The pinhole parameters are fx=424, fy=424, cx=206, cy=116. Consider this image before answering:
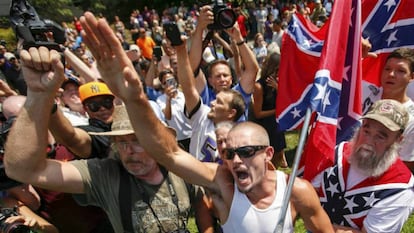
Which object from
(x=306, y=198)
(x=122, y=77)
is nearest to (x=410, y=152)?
(x=306, y=198)

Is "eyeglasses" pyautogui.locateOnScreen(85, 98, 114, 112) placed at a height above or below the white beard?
above

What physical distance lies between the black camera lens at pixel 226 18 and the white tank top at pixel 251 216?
2.03 meters

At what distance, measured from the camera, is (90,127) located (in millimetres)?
3199

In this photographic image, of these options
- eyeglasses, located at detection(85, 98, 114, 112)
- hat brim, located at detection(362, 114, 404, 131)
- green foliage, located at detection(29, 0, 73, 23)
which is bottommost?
green foliage, located at detection(29, 0, 73, 23)

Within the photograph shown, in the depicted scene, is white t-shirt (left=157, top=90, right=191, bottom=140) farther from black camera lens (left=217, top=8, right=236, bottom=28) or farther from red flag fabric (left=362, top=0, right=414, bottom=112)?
red flag fabric (left=362, top=0, right=414, bottom=112)

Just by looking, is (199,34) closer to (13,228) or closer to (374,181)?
(374,181)

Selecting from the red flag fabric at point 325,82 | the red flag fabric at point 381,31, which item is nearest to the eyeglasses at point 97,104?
the red flag fabric at point 325,82

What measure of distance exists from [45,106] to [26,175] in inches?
14.2

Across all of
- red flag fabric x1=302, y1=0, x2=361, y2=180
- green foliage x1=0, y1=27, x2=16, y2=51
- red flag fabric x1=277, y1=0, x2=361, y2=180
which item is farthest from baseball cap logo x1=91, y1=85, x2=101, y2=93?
red flag fabric x1=302, y1=0, x2=361, y2=180

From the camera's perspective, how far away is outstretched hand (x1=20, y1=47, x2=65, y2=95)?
194 cm

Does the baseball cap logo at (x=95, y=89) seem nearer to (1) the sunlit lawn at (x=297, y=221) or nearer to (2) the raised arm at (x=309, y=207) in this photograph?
(2) the raised arm at (x=309, y=207)

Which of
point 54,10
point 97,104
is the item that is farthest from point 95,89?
point 54,10

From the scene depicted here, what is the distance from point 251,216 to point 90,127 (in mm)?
1477

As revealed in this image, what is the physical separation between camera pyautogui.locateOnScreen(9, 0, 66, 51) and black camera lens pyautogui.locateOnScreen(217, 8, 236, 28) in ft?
6.53
